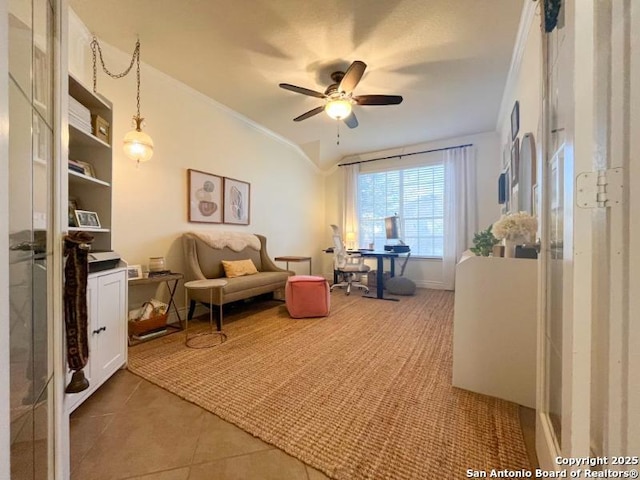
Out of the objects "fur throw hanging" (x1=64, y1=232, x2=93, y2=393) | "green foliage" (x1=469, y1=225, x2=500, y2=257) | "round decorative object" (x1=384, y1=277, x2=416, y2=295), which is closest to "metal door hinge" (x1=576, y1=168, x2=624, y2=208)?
"green foliage" (x1=469, y1=225, x2=500, y2=257)

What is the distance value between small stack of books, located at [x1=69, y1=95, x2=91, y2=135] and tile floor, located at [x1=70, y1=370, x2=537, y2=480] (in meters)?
1.71

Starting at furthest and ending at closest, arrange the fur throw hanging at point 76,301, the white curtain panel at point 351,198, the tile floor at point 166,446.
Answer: the white curtain panel at point 351,198 → the tile floor at point 166,446 → the fur throw hanging at point 76,301

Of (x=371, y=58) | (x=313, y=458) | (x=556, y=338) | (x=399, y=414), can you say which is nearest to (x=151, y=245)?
(x=313, y=458)

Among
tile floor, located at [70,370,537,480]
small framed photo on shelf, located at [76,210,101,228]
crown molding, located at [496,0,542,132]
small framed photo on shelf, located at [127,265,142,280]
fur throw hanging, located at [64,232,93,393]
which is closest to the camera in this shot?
fur throw hanging, located at [64,232,93,393]

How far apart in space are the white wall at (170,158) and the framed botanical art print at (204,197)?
8cm

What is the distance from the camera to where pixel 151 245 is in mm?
2854

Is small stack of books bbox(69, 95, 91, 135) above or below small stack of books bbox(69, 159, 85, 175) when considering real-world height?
above

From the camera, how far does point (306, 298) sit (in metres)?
3.10

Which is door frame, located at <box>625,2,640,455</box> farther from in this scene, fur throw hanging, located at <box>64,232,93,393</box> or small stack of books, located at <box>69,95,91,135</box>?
small stack of books, located at <box>69,95,91,135</box>

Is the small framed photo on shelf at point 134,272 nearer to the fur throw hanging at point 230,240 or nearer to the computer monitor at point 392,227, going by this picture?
the fur throw hanging at point 230,240

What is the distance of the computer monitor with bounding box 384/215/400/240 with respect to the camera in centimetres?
495

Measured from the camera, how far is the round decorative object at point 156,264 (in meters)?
2.69

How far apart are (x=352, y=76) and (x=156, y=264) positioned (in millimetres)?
2669

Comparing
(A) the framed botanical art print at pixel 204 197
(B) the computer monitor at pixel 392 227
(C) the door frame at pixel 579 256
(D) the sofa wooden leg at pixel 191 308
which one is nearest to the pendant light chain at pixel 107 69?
(A) the framed botanical art print at pixel 204 197
